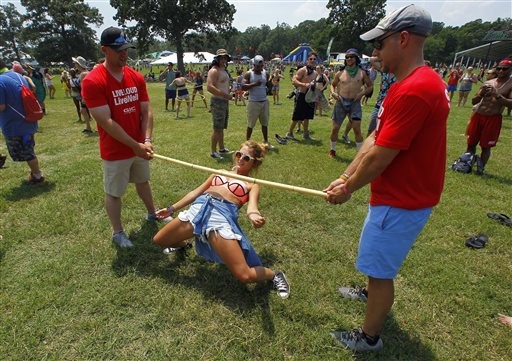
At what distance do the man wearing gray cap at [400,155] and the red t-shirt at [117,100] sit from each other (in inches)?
95.3

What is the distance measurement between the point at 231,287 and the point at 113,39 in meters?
2.72

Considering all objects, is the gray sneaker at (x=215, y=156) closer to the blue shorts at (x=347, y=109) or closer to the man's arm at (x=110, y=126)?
the blue shorts at (x=347, y=109)

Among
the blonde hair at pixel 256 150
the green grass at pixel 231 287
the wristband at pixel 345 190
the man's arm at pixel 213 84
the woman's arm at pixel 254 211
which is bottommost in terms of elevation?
the green grass at pixel 231 287

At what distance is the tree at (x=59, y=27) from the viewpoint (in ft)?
190

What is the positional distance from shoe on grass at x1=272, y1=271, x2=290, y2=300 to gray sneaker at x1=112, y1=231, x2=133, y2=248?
1788mm

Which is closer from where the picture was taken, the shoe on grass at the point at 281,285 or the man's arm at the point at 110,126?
the shoe on grass at the point at 281,285

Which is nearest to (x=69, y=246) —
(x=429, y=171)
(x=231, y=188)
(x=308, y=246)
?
(x=231, y=188)

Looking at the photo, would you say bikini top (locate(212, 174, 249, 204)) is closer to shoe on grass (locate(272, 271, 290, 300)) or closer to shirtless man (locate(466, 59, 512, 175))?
shoe on grass (locate(272, 271, 290, 300))

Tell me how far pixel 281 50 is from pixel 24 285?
438ft

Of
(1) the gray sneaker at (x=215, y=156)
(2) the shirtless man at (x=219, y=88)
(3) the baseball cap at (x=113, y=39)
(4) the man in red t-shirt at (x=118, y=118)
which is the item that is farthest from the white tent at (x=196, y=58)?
(3) the baseball cap at (x=113, y=39)

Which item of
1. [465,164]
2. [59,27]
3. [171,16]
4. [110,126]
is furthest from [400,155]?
[59,27]

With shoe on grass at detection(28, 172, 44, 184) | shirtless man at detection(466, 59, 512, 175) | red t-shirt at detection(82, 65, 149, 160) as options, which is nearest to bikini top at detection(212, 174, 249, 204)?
red t-shirt at detection(82, 65, 149, 160)

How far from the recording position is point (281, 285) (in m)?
3.23

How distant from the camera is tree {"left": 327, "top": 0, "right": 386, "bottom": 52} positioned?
2685 inches
